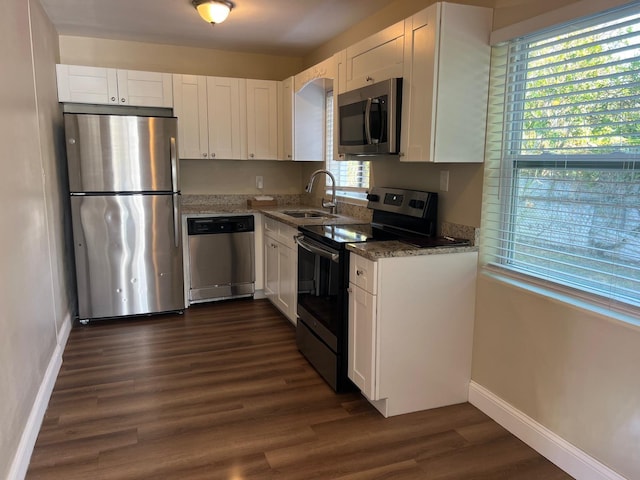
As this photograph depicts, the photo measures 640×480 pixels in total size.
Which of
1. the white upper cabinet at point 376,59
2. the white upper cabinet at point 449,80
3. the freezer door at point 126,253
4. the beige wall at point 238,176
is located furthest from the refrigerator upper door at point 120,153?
the white upper cabinet at point 449,80

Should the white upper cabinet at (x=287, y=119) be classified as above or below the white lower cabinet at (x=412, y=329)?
above

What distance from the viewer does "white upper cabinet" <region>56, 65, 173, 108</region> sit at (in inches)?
157

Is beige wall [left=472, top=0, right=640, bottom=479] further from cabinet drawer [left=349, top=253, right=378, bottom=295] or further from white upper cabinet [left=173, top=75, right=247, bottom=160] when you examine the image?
white upper cabinet [left=173, top=75, right=247, bottom=160]

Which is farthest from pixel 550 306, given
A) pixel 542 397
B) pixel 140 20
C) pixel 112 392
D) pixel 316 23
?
pixel 140 20

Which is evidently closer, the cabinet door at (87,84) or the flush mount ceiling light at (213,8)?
the flush mount ceiling light at (213,8)

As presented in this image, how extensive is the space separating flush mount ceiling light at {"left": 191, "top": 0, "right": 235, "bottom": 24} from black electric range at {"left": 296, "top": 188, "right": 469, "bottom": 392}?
1601mm

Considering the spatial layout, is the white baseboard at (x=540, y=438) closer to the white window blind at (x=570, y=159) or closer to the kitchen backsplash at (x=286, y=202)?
the white window blind at (x=570, y=159)

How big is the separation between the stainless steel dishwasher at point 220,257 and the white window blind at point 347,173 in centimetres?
92

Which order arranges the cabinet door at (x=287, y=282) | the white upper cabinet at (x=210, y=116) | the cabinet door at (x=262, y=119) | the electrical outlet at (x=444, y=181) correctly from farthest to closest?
the cabinet door at (x=262, y=119) → the white upper cabinet at (x=210, y=116) → the cabinet door at (x=287, y=282) → the electrical outlet at (x=444, y=181)

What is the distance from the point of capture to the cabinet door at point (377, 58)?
2596 millimetres

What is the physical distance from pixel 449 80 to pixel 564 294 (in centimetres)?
116

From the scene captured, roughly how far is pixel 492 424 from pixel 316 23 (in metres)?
3.20

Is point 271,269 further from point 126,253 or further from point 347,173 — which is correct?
point 126,253

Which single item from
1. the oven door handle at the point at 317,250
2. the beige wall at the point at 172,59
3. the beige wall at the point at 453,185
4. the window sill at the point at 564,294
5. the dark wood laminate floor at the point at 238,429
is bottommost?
the dark wood laminate floor at the point at 238,429
